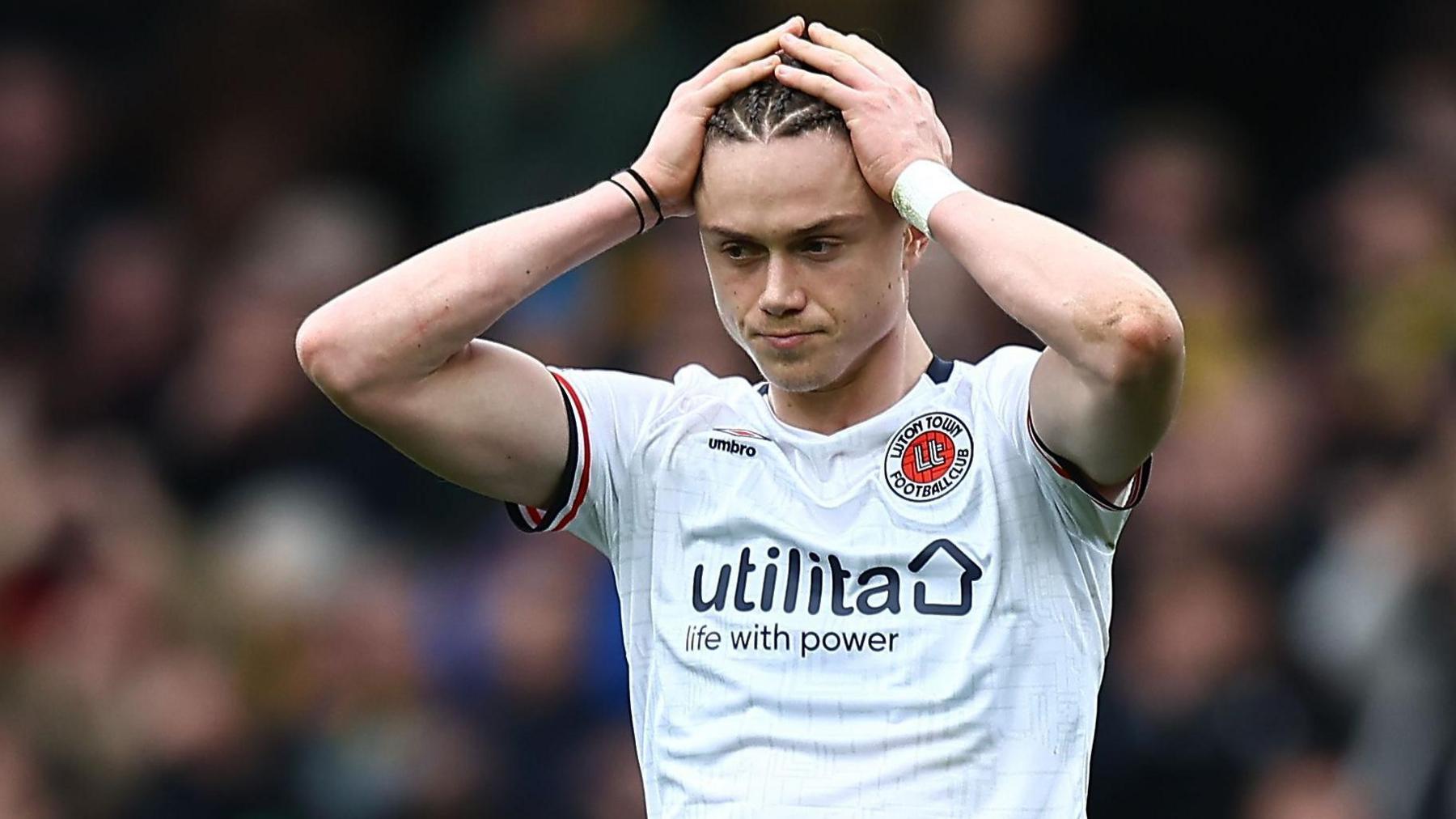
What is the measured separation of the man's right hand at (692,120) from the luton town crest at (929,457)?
0.61m

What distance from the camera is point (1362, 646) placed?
7445 millimetres

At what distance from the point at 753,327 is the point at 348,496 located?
488 centimetres

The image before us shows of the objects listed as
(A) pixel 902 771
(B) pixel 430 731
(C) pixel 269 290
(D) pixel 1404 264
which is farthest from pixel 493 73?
(A) pixel 902 771

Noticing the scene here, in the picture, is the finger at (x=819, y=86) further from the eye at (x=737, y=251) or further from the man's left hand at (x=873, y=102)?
the eye at (x=737, y=251)

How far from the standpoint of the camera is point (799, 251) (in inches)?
161

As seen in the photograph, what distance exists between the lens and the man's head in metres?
4.05

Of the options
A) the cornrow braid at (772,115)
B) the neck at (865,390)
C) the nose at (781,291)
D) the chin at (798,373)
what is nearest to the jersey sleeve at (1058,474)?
the neck at (865,390)

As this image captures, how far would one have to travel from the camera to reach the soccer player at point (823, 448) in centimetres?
392

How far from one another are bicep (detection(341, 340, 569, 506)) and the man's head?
412mm

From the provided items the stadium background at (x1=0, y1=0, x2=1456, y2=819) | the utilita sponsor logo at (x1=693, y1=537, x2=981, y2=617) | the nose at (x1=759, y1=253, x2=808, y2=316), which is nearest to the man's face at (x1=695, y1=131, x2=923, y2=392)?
the nose at (x1=759, y1=253, x2=808, y2=316)

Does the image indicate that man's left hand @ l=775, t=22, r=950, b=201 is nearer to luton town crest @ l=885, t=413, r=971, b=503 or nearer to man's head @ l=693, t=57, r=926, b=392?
man's head @ l=693, t=57, r=926, b=392

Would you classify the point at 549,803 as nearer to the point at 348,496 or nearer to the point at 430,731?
the point at 430,731

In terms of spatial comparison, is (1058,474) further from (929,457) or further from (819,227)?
(819,227)

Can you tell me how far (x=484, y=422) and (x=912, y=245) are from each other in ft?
2.88
